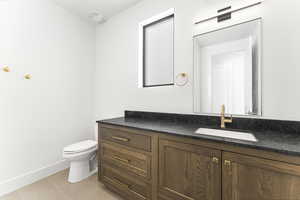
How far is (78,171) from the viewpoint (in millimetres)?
1765

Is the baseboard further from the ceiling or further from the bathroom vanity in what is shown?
the ceiling

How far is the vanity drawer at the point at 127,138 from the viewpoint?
3.93 ft

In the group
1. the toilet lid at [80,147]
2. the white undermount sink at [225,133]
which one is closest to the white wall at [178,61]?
the white undermount sink at [225,133]

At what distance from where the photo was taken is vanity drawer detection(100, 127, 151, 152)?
1.20 meters

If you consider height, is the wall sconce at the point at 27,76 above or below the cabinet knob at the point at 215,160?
above

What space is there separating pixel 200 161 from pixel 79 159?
1607mm

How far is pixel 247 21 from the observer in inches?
47.4

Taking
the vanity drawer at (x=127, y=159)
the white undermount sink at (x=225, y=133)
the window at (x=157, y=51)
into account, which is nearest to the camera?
the white undermount sink at (x=225, y=133)

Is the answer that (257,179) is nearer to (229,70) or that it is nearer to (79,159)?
(229,70)

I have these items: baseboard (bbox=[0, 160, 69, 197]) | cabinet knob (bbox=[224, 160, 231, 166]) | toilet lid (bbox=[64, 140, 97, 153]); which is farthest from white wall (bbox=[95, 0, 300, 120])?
Answer: baseboard (bbox=[0, 160, 69, 197])

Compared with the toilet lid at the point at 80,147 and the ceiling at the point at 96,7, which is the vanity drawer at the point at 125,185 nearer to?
the toilet lid at the point at 80,147

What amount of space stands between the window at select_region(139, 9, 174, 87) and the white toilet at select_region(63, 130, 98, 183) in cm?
119

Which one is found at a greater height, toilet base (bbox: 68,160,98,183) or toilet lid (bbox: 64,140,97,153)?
toilet lid (bbox: 64,140,97,153)

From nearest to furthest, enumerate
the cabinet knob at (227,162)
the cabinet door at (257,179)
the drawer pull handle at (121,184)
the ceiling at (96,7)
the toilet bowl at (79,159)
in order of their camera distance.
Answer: the cabinet door at (257,179) < the cabinet knob at (227,162) < the drawer pull handle at (121,184) < the toilet bowl at (79,159) < the ceiling at (96,7)
